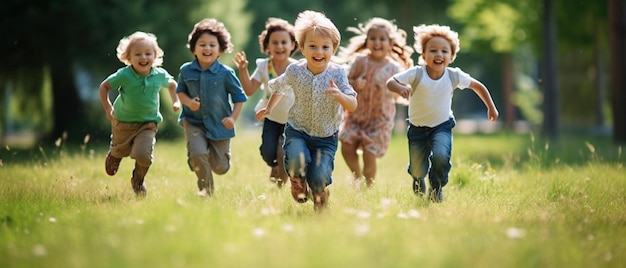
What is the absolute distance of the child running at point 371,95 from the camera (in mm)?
8555

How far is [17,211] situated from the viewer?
19.1 feet

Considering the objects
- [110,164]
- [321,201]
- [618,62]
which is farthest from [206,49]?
[618,62]

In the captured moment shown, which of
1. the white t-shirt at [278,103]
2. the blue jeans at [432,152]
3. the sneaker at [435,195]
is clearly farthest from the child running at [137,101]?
the sneaker at [435,195]

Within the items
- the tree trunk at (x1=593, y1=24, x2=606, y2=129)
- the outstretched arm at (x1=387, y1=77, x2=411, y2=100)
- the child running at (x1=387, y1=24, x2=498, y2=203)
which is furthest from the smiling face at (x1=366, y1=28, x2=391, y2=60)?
the tree trunk at (x1=593, y1=24, x2=606, y2=129)

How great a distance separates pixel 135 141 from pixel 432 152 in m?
2.85

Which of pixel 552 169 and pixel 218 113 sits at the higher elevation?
pixel 218 113

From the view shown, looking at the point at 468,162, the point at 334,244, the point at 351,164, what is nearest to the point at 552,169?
→ the point at 468,162

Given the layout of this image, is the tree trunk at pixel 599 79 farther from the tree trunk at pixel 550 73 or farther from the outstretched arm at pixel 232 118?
the outstretched arm at pixel 232 118

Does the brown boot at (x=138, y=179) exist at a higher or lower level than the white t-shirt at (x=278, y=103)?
lower

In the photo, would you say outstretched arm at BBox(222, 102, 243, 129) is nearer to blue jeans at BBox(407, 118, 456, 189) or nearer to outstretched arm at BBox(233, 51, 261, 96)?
outstretched arm at BBox(233, 51, 261, 96)

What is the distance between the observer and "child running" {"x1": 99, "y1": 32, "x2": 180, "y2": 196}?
24.6 feet

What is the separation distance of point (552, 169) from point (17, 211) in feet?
20.8

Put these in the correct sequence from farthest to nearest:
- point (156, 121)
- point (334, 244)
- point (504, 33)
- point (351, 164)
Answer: point (504, 33) → point (351, 164) → point (156, 121) → point (334, 244)

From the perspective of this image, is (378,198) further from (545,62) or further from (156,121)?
(545,62)
